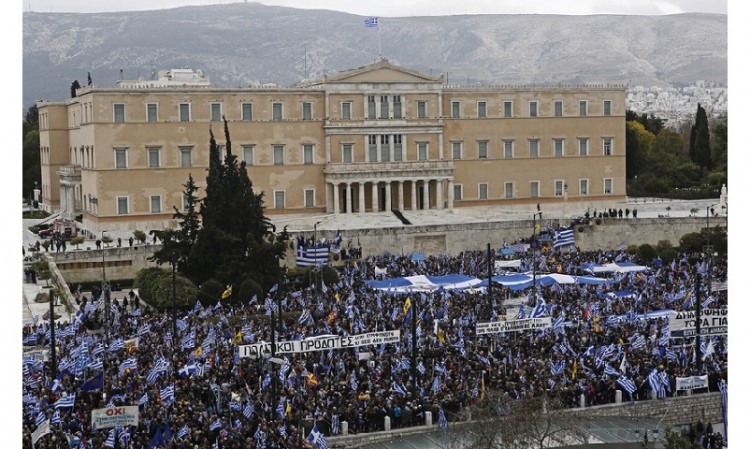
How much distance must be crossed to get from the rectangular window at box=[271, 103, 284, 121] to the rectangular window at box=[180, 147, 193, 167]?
16.0 feet

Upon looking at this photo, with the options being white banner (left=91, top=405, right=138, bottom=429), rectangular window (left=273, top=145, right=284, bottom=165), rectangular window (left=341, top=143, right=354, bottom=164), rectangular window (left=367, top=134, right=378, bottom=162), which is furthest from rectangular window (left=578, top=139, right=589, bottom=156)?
white banner (left=91, top=405, right=138, bottom=429)

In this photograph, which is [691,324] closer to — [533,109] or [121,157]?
[121,157]

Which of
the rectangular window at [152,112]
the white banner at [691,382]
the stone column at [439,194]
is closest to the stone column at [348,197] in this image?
the stone column at [439,194]

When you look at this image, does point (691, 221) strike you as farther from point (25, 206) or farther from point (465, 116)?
point (25, 206)

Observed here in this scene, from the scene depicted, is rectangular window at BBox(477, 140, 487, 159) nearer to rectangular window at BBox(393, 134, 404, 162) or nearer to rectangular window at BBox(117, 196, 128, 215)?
rectangular window at BBox(393, 134, 404, 162)

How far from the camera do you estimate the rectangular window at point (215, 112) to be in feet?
206

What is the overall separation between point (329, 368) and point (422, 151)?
37965mm

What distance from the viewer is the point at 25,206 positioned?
79.9 metres

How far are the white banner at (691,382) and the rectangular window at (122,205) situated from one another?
38.1 m

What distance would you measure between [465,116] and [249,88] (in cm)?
1242

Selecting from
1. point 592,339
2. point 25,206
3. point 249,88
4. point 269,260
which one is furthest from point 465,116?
point 592,339

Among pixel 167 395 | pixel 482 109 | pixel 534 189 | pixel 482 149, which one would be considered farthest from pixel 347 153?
pixel 167 395

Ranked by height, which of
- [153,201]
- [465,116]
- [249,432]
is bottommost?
[249,432]

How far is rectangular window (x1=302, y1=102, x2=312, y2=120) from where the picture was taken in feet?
212
